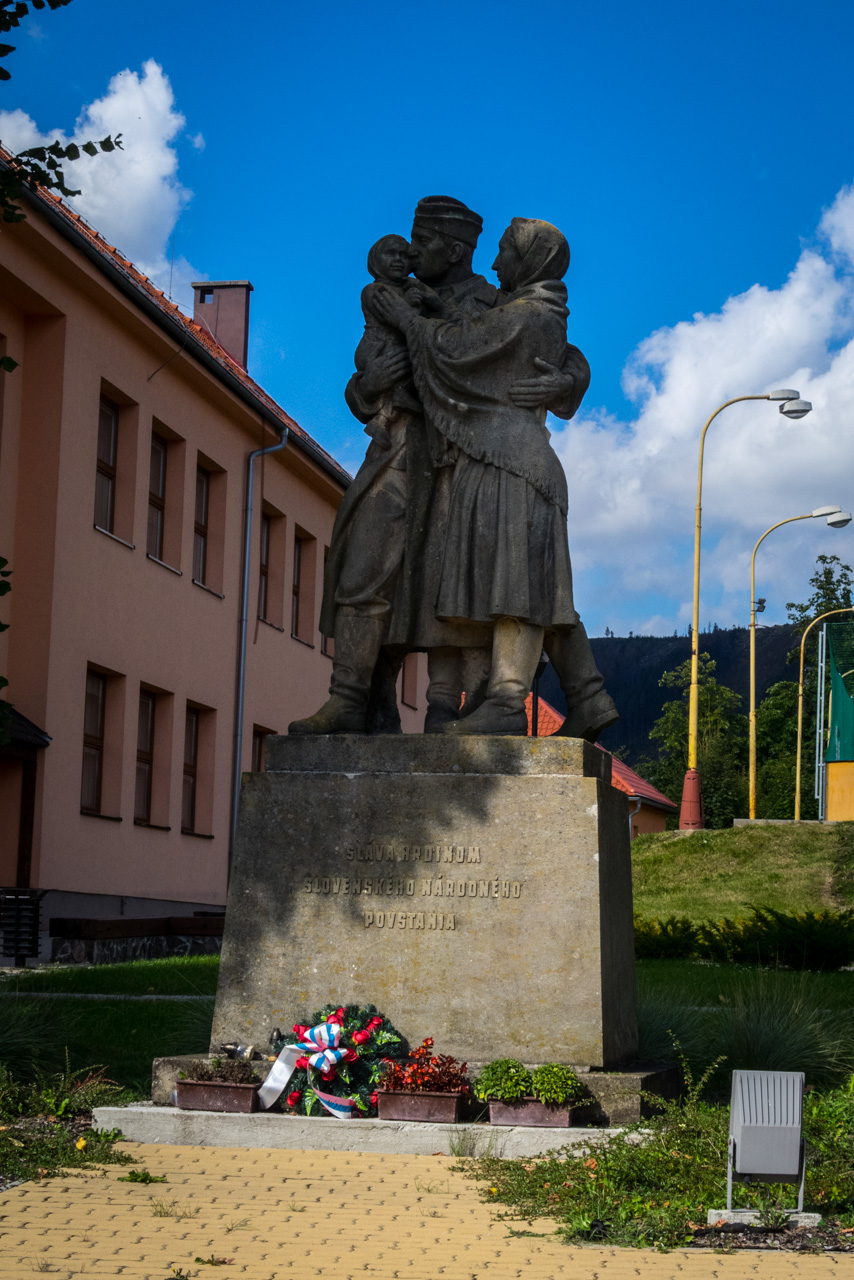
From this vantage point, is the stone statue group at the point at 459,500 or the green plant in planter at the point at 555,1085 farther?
the stone statue group at the point at 459,500

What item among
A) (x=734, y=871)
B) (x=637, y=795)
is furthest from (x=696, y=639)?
(x=637, y=795)

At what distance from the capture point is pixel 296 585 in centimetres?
3083

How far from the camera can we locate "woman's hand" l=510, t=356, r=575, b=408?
775cm

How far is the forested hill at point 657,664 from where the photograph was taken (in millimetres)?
151000

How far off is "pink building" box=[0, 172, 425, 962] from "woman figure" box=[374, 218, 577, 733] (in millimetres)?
10510

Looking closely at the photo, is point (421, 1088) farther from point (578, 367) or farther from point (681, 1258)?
point (578, 367)

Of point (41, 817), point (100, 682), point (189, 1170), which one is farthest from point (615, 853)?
point (100, 682)

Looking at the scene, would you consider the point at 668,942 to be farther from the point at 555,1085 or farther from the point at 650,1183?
the point at 650,1183

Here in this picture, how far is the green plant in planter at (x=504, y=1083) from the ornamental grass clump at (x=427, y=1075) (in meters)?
Result: 0.10

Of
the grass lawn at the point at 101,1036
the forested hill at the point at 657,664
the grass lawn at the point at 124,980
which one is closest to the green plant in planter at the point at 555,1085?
the grass lawn at the point at 101,1036

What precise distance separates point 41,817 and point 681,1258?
1574 cm

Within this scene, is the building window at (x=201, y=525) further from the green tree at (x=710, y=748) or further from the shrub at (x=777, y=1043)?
the green tree at (x=710, y=748)

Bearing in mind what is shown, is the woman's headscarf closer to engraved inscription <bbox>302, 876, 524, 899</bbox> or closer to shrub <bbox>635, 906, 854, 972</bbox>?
engraved inscription <bbox>302, 876, 524, 899</bbox>

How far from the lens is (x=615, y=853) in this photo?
7.39 meters
